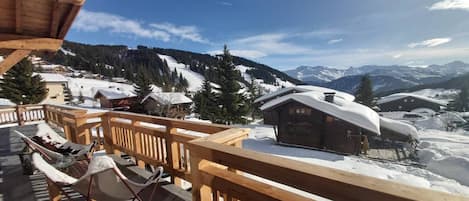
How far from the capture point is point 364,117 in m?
13.3

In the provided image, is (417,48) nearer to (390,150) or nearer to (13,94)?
(390,150)

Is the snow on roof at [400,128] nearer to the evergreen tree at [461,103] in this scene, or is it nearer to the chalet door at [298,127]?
the chalet door at [298,127]

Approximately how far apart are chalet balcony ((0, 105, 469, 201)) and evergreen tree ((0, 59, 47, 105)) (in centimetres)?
1842

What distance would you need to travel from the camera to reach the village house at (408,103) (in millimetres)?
31547

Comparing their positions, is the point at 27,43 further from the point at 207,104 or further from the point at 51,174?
the point at 207,104

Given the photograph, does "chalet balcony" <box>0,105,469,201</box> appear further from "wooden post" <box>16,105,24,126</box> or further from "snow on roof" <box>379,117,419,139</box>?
"snow on roof" <box>379,117,419,139</box>

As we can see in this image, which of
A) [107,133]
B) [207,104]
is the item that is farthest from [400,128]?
[107,133]

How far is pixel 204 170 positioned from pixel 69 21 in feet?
12.0

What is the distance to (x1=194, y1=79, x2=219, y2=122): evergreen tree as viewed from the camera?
64.3ft

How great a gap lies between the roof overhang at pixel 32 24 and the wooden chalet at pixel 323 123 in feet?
43.8

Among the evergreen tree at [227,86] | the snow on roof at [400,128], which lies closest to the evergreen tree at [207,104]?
the evergreen tree at [227,86]

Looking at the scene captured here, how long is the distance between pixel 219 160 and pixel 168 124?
169cm

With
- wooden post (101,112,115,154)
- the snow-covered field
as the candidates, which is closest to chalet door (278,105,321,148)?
the snow-covered field

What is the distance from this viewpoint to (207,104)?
21641 mm
